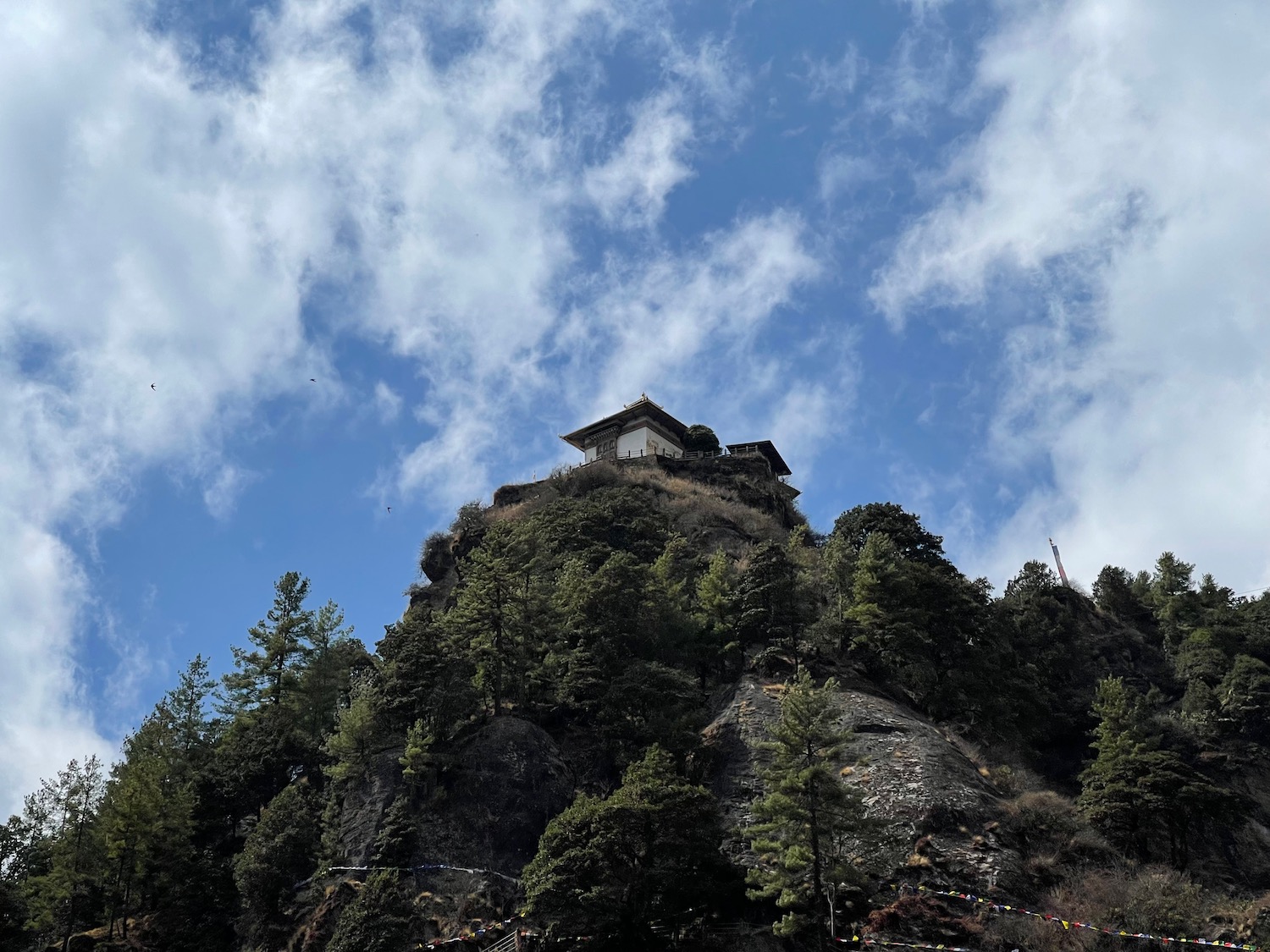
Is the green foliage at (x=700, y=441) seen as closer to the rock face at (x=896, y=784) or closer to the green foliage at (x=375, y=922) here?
the rock face at (x=896, y=784)

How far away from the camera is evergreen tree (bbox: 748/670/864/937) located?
83.1 feet

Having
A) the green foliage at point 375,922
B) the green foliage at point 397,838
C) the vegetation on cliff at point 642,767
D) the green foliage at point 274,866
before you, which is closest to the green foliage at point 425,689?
the vegetation on cliff at point 642,767

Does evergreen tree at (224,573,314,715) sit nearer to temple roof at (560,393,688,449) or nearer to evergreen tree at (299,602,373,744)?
evergreen tree at (299,602,373,744)

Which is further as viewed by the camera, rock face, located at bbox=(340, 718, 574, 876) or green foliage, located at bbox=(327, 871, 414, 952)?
rock face, located at bbox=(340, 718, 574, 876)

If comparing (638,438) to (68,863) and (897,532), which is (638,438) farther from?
(68,863)

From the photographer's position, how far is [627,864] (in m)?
27.7

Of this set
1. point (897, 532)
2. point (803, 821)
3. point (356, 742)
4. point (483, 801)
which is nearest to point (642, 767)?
point (803, 821)

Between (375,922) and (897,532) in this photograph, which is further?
(897,532)

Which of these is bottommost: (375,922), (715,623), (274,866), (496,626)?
(375,922)

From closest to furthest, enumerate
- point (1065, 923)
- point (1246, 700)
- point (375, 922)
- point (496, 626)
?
point (1065, 923) → point (375, 922) → point (496, 626) → point (1246, 700)

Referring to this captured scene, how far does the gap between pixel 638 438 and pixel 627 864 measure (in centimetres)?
4975

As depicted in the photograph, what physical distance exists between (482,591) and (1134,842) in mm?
24694

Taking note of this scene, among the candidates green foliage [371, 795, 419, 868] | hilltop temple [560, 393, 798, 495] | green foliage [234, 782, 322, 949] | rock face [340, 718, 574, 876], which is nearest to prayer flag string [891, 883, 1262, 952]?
rock face [340, 718, 574, 876]

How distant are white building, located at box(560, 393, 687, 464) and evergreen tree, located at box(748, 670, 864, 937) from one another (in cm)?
4728
